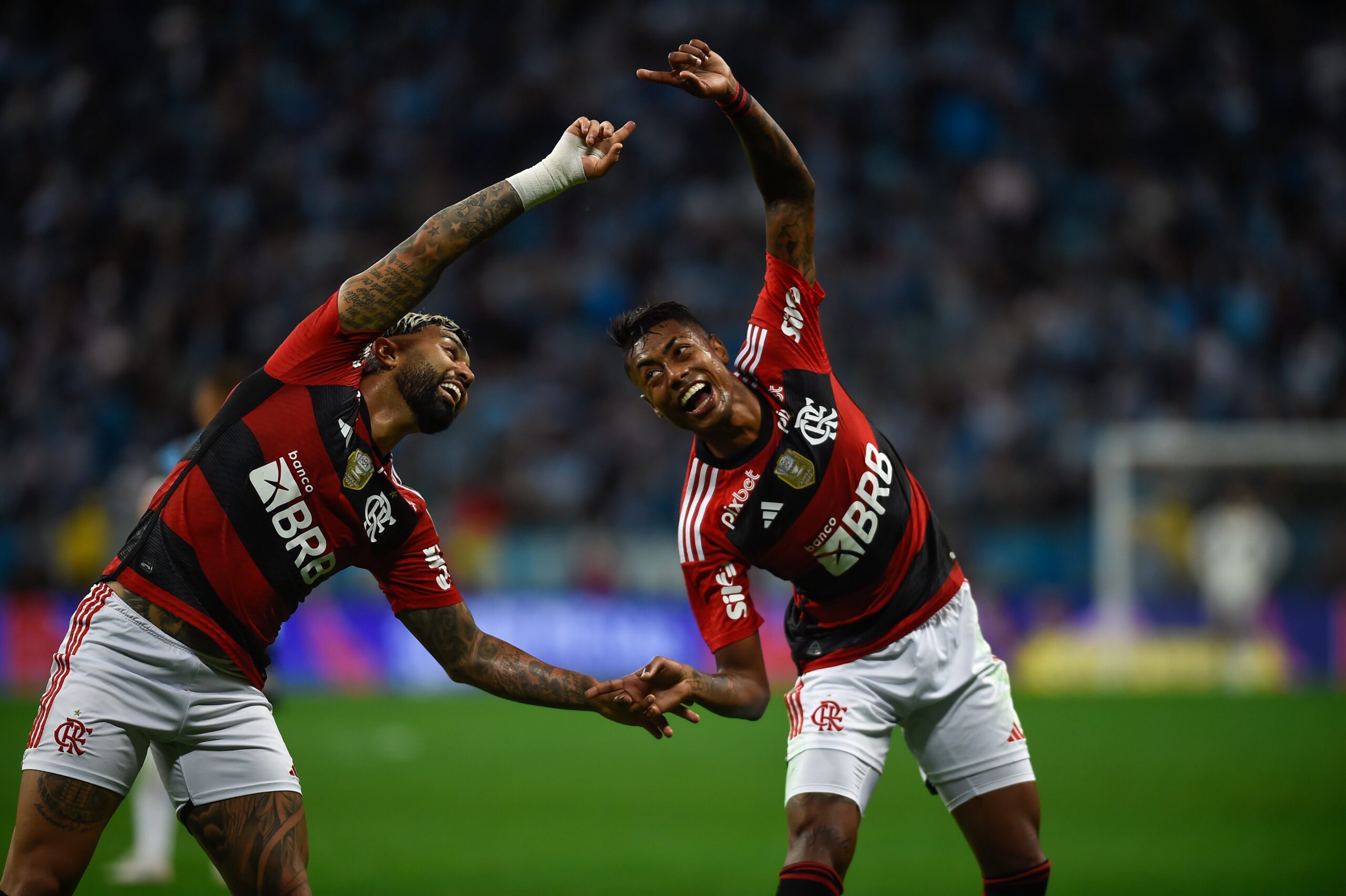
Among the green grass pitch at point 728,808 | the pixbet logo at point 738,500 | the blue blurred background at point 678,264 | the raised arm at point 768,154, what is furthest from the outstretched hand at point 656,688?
the blue blurred background at point 678,264

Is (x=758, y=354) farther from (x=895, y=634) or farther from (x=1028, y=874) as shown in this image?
(x=1028, y=874)

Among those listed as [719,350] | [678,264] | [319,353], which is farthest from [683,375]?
[678,264]

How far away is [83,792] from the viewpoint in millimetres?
4062

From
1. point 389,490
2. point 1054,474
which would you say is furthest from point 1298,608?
point 389,490

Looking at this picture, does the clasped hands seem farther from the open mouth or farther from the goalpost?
the goalpost

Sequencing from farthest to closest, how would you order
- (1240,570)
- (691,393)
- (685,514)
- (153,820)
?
(1240,570), (153,820), (685,514), (691,393)

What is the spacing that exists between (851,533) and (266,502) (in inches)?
77.6

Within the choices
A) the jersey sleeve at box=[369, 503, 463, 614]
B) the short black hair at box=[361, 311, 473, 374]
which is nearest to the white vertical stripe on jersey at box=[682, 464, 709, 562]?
the jersey sleeve at box=[369, 503, 463, 614]

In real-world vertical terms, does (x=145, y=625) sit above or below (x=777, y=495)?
below

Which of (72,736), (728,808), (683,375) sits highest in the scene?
(683,375)

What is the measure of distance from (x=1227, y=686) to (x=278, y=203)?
635 inches

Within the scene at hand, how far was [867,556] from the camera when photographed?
16.0 ft

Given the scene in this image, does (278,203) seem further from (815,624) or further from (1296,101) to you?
(815,624)

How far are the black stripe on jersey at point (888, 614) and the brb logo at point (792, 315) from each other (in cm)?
86
